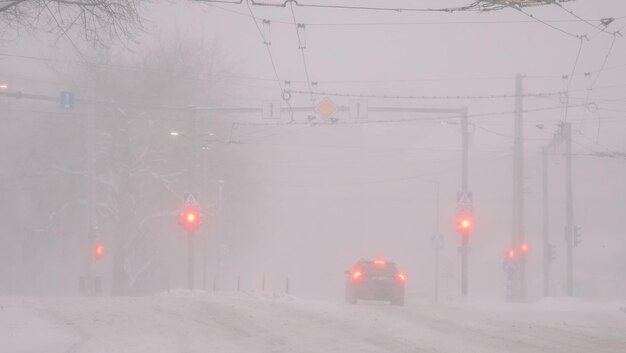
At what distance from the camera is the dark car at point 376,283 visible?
28844 millimetres

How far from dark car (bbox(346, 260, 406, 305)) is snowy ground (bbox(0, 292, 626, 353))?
433 centimetres

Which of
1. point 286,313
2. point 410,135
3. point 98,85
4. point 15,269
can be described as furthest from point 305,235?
point 286,313

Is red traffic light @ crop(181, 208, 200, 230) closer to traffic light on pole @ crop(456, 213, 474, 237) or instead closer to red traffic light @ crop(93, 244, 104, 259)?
red traffic light @ crop(93, 244, 104, 259)

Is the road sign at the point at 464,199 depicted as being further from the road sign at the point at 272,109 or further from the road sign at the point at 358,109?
the road sign at the point at 272,109

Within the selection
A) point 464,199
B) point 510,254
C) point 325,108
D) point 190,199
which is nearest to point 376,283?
point 464,199

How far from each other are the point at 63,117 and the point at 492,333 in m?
31.6

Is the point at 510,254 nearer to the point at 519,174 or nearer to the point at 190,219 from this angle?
the point at 519,174

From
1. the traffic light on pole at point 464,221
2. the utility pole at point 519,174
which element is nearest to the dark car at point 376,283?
the traffic light on pole at point 464,221

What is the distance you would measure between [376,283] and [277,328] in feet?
38.8

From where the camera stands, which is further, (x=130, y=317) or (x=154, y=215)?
(x=154, y=215)

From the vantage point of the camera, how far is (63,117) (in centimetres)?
4450

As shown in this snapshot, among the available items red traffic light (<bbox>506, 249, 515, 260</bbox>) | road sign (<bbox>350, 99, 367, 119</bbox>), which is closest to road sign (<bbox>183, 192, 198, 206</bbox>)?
road sign (<bbox>350, 99, 367, 119</bbox>)

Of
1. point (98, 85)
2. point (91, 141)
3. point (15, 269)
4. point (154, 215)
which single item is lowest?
point (15, 269)

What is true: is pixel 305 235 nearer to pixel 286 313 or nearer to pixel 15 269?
pixel 15 269
